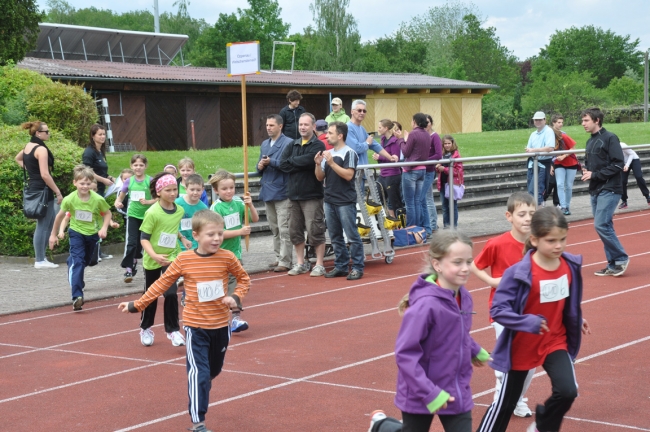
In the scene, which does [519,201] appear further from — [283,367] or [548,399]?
[283,367]

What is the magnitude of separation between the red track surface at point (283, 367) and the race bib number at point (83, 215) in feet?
3.52

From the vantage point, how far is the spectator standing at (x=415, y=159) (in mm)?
14570

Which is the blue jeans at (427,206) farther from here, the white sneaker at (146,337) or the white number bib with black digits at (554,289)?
the white number bib with black digits at (554,289)

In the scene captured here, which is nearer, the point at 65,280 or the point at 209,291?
the point at 209,291

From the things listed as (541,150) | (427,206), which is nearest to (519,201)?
(427,206)

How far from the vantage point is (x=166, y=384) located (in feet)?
23.6

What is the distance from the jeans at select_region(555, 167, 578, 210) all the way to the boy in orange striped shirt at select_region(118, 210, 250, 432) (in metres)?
11.8

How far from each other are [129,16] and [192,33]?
14773 millimetres

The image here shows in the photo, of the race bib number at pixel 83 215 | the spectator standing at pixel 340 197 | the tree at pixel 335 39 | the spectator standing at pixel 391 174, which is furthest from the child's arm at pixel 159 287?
the tree at pixel 335 39

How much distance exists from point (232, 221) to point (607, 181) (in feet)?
16.3

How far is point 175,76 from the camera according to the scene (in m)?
33.6

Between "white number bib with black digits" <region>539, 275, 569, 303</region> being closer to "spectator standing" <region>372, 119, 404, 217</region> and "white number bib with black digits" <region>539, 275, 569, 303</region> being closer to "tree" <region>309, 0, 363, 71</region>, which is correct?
"spectator standing" <region>372, 119, 404, 217</region>

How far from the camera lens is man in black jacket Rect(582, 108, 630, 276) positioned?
11383mm

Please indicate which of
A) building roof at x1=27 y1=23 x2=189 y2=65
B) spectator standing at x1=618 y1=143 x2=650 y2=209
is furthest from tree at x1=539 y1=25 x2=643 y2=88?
spectator standing at x1=618 y1=143 x2=650 y2=209
